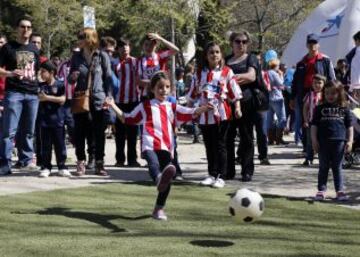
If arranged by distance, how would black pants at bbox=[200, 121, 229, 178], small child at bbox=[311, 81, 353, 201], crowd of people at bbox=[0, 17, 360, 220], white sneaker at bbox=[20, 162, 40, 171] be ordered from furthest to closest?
white sneaker at bbox=[20, 162, 40, 171], black pants at bbox=[200, 121, 229, 178], small child at bbox=[311, 81, 353, 201], crowd of people at bbox=[0, 17, 360, 220]

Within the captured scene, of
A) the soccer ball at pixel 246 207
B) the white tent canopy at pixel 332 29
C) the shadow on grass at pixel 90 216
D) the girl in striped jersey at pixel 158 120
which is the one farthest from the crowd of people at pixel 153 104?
the white tent canopy at pixel 332 29

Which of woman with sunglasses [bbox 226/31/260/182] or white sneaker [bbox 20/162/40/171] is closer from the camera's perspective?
woman with sunglasses [bbox 226/31/260/182]

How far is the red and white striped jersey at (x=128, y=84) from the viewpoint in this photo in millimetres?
11133

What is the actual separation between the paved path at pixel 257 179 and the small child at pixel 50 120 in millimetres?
249

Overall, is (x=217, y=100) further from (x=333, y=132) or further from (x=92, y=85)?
(x=92, y=85)

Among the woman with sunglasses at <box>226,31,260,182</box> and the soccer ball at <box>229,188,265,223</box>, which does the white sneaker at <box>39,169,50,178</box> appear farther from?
the soccer ball at <box>229,188,265,223</box>

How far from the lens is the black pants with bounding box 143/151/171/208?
Result: 7047 millimetres

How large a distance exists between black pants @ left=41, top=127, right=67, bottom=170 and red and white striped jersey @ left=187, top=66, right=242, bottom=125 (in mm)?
2106

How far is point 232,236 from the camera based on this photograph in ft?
21.0

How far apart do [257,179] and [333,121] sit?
205cm

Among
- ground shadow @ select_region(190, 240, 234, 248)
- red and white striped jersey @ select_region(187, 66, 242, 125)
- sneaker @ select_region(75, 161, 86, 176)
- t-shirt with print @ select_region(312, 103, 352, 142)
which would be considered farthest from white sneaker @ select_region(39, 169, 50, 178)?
ground shadow @ select_region(190, 240, 234, 248)

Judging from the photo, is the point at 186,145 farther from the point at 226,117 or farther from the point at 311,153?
the point at 226,117

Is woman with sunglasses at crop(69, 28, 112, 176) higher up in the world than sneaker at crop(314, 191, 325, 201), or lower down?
higher up

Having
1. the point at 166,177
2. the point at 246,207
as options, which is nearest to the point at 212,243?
the point at 246,207
